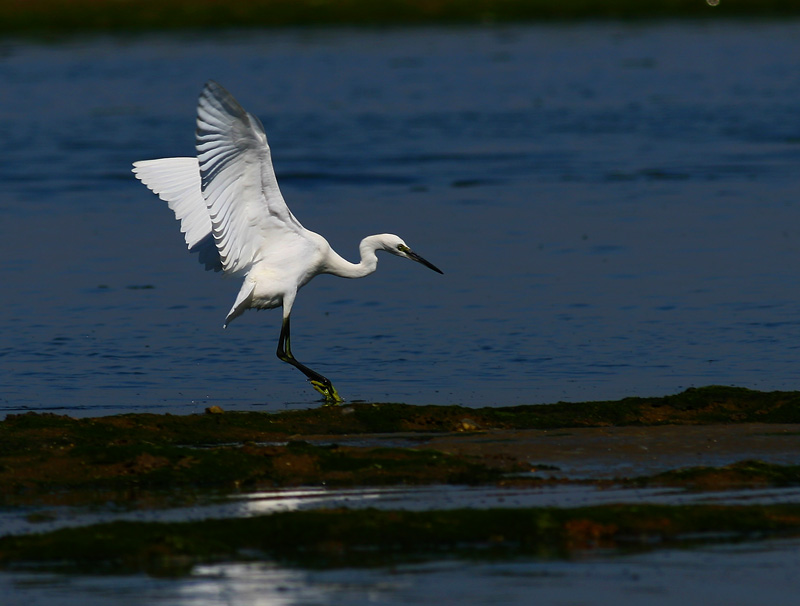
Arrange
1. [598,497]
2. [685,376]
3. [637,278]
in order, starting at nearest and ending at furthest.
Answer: [598,497], [685,376], [637,278]

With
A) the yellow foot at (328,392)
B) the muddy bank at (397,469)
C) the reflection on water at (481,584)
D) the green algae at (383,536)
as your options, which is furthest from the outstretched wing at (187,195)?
the reflection on water at (481,584)

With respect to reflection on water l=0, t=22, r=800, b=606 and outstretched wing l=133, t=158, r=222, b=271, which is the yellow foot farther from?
outstretched wing l=133, t=158, r=222, b=271

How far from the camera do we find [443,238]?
60.5 feet

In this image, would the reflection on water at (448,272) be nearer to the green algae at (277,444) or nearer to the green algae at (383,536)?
the green algae at (383,536)

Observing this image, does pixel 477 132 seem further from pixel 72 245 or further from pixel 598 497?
pixel 598 497

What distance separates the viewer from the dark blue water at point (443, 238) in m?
12.2

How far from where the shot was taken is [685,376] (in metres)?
11.8

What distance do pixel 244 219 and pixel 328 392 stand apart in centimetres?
155

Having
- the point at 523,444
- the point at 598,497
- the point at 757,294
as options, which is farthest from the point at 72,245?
the point at 598,497

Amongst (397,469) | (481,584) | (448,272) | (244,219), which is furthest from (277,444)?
(448,272)

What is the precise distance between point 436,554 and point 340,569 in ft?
1.68

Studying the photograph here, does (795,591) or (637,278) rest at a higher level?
(795,591)

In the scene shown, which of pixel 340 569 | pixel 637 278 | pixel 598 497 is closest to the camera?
pixel 340 569

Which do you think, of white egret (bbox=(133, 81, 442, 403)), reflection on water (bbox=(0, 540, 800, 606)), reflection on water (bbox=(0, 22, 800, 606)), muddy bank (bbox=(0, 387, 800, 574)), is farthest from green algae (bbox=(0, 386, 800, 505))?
reflection on water (bbox=(0, 540, 800, 606))
